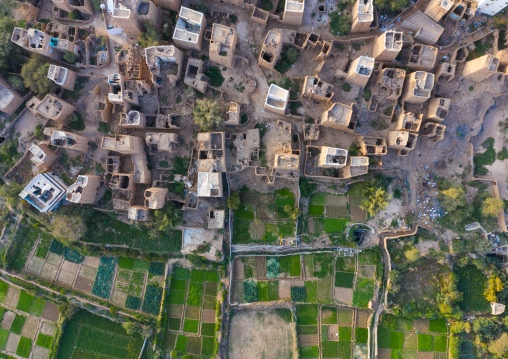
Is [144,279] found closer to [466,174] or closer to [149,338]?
[149,338]

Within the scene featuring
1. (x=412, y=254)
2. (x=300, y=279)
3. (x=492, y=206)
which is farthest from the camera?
(x=300, y=279)

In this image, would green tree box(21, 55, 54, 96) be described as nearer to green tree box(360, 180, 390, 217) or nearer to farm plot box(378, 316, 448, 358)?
green tree box(360, 180, 390, 217)

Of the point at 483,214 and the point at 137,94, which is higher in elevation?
the point at 137,94

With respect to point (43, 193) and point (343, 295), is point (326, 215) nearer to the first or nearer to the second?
point (343, 295)

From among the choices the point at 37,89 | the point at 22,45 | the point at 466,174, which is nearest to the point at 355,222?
the point at 466,174

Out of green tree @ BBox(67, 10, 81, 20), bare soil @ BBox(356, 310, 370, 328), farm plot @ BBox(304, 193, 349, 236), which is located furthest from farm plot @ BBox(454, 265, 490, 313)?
green tree @ BBox(67, 10, 81, 20)

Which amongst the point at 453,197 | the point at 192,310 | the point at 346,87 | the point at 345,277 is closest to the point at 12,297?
the point at 192,310
